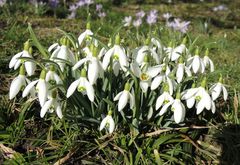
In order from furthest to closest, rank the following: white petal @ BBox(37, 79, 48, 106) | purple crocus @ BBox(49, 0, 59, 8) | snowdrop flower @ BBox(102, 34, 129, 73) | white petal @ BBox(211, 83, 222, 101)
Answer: purple crocus @ BBox(49, 0, 59, 8), white petal @ BBox(211, 83, 222, 101), snowdrop flower @ BBox(102, 34, 129, 73), white petal @ BBox(37, 79, 48, 106)

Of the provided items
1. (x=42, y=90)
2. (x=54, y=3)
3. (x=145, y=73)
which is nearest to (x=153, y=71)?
(x=145, y=73)

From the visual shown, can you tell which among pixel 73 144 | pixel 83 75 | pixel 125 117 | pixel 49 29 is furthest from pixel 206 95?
pixel 49 29

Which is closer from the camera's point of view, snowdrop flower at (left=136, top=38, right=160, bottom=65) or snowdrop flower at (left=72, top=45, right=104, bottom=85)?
snowdrop flower at (left=72, top=45, right=104, bottom=85)

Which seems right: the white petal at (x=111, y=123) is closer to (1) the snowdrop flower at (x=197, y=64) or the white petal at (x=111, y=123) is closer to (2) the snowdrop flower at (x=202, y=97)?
(2) the snowdrop flower at (x=202, y=97)

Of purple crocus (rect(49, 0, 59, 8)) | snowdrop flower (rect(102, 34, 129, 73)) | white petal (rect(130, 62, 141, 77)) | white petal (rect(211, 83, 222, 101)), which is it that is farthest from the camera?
purple crocus (rect(49, 0, 59, 8))

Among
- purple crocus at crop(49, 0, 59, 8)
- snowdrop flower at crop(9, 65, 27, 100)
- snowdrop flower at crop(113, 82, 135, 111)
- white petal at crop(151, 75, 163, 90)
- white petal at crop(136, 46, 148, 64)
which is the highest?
purple crocus at crop(49, 0, 59, 8)

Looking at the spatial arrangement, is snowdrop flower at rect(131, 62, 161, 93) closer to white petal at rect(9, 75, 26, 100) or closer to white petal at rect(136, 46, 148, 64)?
white petal at rect(136, 46, 148, 64)

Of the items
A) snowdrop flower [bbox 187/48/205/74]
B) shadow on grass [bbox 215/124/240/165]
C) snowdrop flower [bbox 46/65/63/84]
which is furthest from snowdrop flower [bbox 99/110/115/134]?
shadow on grass [bbox 215/124/240/165]
